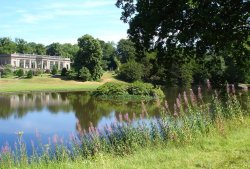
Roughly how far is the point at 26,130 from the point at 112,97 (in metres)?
25.6

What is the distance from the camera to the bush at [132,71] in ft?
258

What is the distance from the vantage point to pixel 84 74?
78438 mm

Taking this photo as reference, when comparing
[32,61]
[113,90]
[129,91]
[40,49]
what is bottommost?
[129,91]

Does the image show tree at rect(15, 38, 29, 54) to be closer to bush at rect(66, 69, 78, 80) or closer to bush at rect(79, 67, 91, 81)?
bush at rect(66, 69, 78, 80)

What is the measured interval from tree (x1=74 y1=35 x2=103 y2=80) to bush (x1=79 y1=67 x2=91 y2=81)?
1.80 m

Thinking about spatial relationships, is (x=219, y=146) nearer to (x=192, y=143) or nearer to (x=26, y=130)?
(x=192, y=143)

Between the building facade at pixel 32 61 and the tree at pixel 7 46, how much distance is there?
8.08 m

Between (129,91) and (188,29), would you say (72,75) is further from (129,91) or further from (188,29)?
(188,29)

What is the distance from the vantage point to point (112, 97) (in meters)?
47.1

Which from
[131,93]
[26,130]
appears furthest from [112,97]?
[26,130]

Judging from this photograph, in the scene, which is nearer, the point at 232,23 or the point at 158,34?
the point at 232,23

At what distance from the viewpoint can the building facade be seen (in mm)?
116438

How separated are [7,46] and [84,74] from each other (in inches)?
2308

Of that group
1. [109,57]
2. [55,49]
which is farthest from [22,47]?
[109,57]
